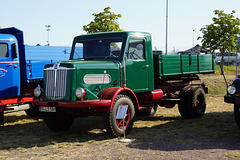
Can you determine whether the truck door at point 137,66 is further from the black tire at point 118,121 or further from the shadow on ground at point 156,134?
the shadow on ground at point 156,134

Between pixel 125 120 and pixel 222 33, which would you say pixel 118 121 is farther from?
pixel 222 33

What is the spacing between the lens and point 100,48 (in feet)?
28.5

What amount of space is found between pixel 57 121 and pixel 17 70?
2.01m

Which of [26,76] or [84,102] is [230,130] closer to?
[84,102]

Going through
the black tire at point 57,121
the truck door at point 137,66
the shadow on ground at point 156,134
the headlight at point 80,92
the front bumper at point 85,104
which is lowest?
the shadow on ground at point 156,134

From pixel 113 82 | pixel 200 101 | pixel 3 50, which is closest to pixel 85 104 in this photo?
pixel 113 82

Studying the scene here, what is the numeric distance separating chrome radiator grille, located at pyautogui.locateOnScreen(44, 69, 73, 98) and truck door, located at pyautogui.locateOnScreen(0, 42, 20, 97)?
76.9 inches

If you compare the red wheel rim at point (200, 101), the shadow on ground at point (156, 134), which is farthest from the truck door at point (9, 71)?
the red wheel rim at point (200, 101)

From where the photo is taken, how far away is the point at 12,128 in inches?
376

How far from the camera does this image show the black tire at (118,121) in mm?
7516

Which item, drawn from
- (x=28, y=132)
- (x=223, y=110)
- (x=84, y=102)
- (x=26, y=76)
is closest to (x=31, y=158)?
(x=84, y=102)

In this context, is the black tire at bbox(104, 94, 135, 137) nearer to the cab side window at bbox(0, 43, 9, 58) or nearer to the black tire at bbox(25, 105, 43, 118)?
the cab side window at bbox(0, 43, 9, 58)

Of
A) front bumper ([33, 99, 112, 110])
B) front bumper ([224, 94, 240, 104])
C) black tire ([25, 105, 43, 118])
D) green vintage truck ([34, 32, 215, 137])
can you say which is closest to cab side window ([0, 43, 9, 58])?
green vintage truck ([34, 32, 215, 137])

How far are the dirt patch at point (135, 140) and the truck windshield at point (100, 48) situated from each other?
1.87 meters
